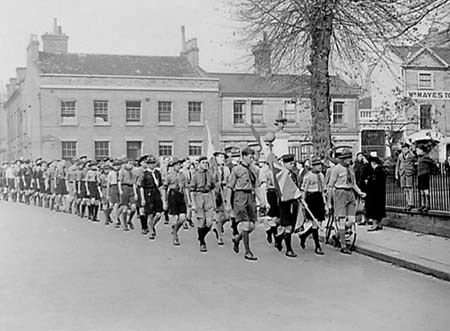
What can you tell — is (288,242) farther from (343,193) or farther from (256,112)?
(256,112)

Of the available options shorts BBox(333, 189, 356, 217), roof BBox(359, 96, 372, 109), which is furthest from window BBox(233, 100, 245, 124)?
shorts BBox(333, 189, 356, 217)

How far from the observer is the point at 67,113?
130 feet

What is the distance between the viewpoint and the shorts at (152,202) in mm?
15297

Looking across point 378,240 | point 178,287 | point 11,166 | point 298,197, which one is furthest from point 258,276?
point 11,166

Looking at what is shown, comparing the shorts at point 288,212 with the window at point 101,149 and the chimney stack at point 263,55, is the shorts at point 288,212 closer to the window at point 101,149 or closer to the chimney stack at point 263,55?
the chimney stack at point 263,55

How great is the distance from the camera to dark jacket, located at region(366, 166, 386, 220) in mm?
15672

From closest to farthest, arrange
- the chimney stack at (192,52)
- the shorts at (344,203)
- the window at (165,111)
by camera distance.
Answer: the shorts at (344,203), the window at (165,111), the chimney stack at (192,52)

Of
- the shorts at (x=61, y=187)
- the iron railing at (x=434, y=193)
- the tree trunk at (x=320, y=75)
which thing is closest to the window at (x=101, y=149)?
the shorts at (x=61, y=187)

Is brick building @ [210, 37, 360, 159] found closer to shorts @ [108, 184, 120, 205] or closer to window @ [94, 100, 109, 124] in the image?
window @ [94, 100, 109, 124]

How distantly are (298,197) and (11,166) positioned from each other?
20770 millimetres

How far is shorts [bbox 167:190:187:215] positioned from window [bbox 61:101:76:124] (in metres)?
26.9

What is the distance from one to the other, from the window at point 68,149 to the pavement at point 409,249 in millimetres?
26517

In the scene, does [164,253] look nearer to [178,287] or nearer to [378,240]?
[178,287]

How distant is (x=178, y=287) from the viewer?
358 inches
